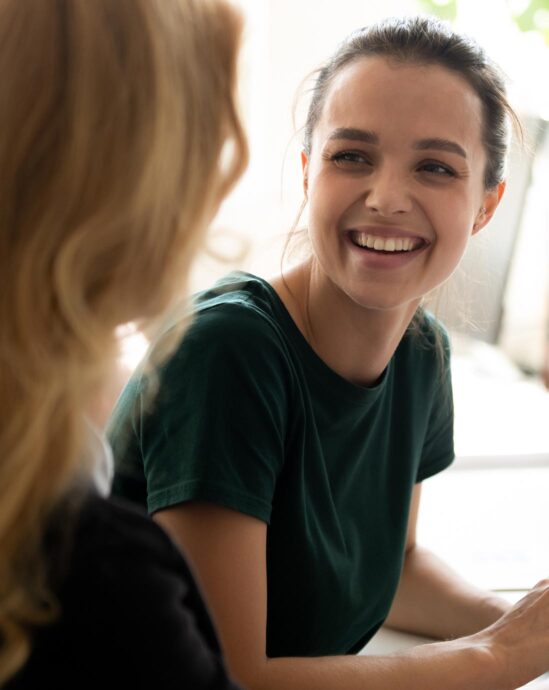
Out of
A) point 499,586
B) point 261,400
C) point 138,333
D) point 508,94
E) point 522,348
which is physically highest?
point 508,94

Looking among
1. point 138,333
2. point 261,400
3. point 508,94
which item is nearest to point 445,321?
point 508,94

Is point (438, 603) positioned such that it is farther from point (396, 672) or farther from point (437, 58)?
point (437, 58)

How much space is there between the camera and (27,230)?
1.82 feet

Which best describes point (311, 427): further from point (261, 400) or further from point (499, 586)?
point (499, 586)

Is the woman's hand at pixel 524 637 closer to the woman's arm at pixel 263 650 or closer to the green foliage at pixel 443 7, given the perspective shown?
the woman's arm at pixel 263 650

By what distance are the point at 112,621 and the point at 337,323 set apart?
0.55m

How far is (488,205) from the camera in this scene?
114cm

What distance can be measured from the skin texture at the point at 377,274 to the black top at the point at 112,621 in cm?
29

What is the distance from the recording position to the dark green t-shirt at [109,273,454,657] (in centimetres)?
89

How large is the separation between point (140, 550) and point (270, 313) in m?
0.45

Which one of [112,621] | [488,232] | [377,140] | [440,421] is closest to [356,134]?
[377,140]

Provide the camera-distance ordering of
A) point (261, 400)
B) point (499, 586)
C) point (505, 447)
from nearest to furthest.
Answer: point (261, 400) < point (499, 586) < point (505, 447)

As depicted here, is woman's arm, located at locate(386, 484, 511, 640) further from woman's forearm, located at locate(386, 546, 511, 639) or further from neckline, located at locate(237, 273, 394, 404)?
neckline, located at locate(237, 273, 394, 404)

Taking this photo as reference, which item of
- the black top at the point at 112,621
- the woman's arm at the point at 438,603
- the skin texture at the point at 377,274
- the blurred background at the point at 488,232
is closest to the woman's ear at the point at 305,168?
the skin texture at the point at 377,274
